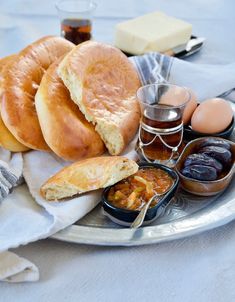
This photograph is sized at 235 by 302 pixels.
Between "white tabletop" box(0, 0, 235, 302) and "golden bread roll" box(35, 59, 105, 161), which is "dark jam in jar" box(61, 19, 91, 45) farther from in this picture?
"white tabletop" box(0, 0, 235, 302)

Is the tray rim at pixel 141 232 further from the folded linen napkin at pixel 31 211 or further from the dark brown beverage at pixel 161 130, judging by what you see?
the dark brown beverage at pixel 161 130

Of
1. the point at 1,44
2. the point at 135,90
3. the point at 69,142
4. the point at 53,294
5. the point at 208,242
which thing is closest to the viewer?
the point at 53,294

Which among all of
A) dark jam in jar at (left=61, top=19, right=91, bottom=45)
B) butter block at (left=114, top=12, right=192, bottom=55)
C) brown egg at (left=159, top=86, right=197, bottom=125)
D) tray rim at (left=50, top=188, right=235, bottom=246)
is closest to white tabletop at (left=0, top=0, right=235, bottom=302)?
tray rim at (left=50, top=188, right=235, bottom=246)

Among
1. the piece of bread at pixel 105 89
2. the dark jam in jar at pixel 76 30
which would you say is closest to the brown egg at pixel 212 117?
the piece of bread at pixel 105 89

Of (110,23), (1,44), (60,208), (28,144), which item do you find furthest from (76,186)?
(110,23)

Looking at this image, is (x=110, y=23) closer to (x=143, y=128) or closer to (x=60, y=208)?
(x=143, y=128)

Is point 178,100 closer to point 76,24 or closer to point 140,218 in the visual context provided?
point 140,218
